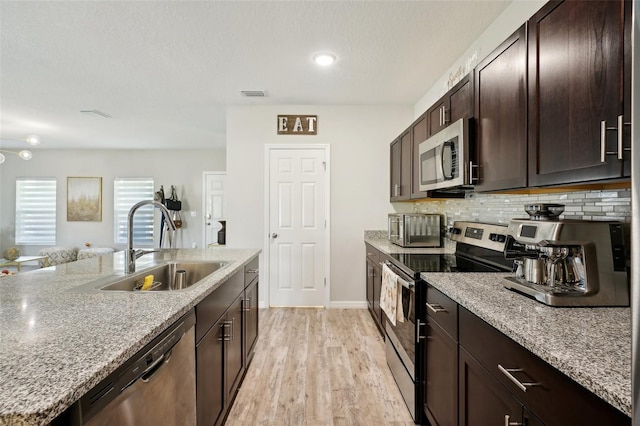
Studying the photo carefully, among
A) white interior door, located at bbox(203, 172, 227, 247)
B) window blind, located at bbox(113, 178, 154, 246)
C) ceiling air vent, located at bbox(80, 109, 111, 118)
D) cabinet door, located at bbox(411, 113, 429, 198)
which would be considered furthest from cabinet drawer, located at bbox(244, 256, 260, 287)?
window blind, located at bbox(113, 178, 154, 246)

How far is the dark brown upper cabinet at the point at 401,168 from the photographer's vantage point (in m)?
3.07

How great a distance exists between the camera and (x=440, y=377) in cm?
145

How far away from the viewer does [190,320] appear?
1.16 m

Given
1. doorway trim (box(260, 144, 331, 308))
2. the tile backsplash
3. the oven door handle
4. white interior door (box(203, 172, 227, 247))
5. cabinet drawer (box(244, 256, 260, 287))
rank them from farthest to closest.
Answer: white interior door (box(203, 172, 227, 247))
doorway trim (box(260, 144, 331, 308))
cabinet drawer (box(244, 256, 260, 287))
the oven door handle
the tile backsplash

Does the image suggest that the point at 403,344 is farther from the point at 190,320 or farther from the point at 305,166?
the point at 305,166

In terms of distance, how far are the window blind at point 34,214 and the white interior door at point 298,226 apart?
5852 millimetres

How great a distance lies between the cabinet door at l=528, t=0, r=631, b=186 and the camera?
896mm

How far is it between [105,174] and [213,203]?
94.6 inches

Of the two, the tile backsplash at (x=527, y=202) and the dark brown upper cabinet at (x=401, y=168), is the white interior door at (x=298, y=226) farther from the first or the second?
the tile backsplash at (x=527, y=202)

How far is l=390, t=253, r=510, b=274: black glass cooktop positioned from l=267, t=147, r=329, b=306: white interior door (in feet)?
5.50

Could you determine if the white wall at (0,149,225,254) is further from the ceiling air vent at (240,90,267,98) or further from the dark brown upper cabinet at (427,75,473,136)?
the dark brown upper cabinet at (427,75,473,136)

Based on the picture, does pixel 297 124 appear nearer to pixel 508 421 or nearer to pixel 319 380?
pixel 319 380

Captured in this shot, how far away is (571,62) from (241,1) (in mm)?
1831

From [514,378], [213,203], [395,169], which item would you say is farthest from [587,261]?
[213,203]
